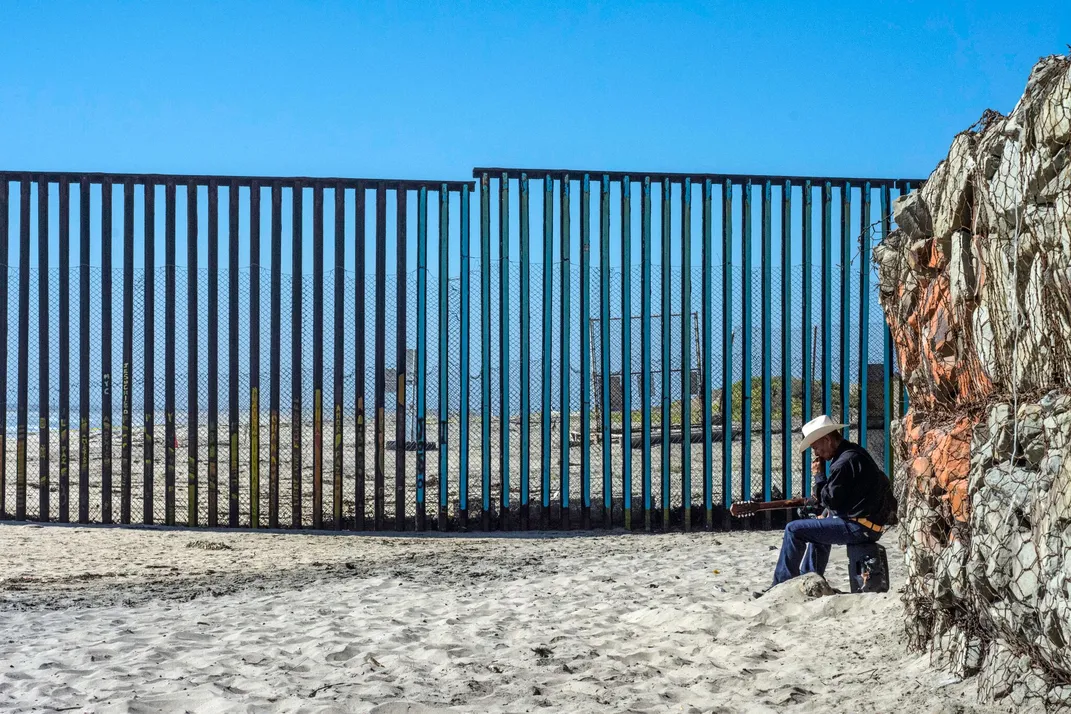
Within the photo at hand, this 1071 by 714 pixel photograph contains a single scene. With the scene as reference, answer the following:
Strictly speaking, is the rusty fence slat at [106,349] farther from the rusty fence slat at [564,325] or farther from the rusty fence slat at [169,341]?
the rusty fence slat at [564,325]

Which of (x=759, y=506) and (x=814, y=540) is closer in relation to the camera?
(x=814, y=540)

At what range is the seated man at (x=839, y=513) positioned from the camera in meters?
6.58

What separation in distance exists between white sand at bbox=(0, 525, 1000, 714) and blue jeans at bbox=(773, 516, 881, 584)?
15.6 inches

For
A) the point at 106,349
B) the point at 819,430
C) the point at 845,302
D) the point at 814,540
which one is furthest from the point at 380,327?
the point at 814,540

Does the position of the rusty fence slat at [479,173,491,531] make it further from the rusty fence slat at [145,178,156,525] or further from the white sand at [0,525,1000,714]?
the rusty fence slat at [145,178,156,525]

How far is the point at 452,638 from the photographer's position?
6051mm

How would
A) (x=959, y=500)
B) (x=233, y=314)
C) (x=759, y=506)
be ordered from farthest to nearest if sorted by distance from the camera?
(x=233, y=314), (x=759, y=506), (x=959, y=500)

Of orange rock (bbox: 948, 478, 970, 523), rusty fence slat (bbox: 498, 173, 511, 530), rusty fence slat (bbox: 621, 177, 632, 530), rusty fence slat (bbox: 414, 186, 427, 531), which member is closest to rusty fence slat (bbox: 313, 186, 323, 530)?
rusty fence slat (bbox: 414, 186, 427, 531)

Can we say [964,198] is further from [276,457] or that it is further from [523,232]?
[276,457]

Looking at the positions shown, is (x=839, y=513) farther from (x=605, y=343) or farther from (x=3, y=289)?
(x=3, y=289)

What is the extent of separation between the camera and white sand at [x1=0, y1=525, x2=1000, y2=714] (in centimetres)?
486

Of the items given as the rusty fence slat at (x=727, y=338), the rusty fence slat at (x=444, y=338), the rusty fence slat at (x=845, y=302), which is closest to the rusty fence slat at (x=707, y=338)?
the rusty fence slat at (x=727, y=338)

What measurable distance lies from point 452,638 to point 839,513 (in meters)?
2.53

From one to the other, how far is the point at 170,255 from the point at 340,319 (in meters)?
1.97
